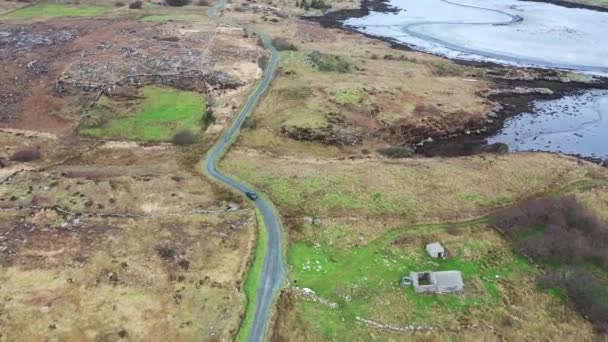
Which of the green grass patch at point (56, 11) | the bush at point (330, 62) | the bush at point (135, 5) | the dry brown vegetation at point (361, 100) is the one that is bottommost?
the dry brown vegetation at point (361, 100)

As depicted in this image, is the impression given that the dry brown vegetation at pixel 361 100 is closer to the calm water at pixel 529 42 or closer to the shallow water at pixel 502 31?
the calm water at pixel 529 42

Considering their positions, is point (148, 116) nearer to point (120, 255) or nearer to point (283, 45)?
point (120, 255)

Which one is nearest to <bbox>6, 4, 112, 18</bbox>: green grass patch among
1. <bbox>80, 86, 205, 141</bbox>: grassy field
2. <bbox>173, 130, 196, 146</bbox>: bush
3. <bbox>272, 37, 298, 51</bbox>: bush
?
<bbox>272, 37, 298, 51</bbox>: bush

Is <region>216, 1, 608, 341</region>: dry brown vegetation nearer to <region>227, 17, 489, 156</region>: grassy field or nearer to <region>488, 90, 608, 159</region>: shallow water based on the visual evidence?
<region>227, 17, 489, 156</region>: grassy field

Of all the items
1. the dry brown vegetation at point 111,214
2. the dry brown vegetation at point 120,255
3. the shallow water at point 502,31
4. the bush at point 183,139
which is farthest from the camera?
the shallow water at point 502,31

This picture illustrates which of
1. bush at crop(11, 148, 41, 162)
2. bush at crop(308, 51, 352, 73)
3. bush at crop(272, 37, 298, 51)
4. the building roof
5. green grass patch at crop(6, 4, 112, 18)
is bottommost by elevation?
bush at crop(11, 148, 41, 162)

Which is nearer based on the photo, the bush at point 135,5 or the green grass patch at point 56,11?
the green grass patch at point 56,11

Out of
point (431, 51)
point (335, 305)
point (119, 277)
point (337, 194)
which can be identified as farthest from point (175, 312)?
point (431, 51)

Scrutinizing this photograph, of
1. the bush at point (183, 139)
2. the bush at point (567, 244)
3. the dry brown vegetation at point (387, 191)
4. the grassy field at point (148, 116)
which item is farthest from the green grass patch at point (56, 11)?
the bush at point (567, 244)
